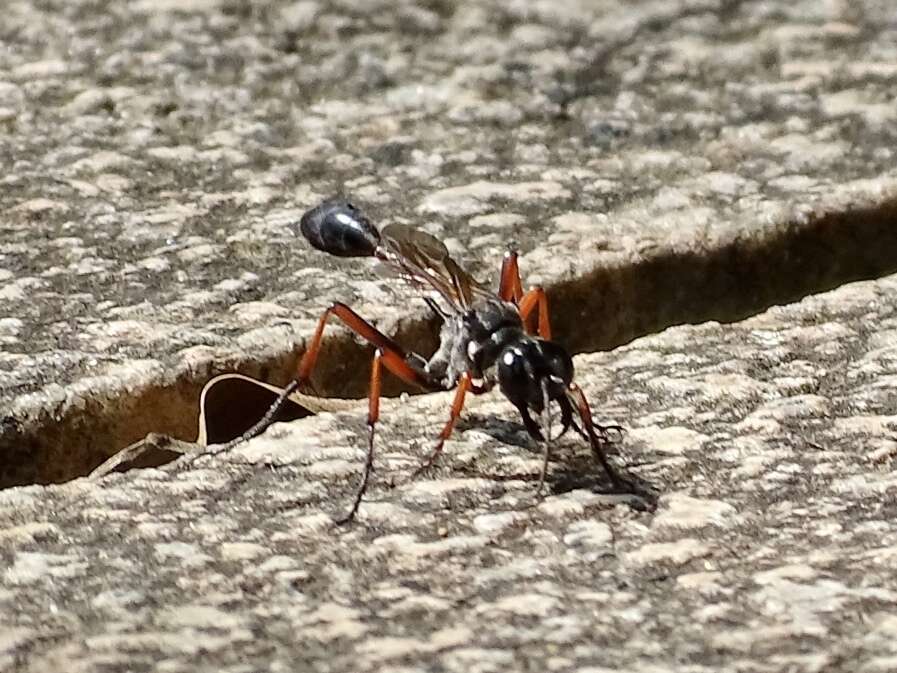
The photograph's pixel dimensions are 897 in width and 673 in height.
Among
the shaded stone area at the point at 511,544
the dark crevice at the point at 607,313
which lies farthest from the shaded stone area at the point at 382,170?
the shaded stone area at the point at 511,544

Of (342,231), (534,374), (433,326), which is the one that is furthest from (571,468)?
(342,231)

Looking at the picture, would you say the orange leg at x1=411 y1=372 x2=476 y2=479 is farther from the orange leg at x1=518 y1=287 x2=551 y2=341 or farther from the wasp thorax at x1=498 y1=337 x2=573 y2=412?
the orange leg at x1=518 y1=287 x2=551 y2=341

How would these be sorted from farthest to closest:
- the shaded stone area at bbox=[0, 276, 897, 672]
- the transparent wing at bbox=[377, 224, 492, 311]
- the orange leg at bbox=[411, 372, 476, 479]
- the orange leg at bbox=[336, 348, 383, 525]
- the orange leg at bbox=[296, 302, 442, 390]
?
the transparent wing at bbox=[377, 224, 492, 311]
the orange leg at bbox=[296, 302, 442, 390]
the orange leg at bbox=[411, 372, 476, 479]
the orange leg at bbox=[336, 348, 383, 525]
the shaded stone area at bbox=[0, 276, 897, 672]

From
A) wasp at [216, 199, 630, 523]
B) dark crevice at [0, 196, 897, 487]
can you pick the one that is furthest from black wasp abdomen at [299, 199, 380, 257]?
dark crevice at [0, 196, 897, 487]

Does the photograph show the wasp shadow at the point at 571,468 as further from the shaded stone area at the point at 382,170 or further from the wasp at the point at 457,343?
the shaded stone area at the point at 382,170

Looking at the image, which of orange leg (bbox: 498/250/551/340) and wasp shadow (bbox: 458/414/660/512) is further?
orange leg (bbox: 498/250/551/340)

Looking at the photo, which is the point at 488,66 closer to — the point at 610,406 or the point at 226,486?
the point at 610,406

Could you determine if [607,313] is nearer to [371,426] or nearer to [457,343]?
[457,343]

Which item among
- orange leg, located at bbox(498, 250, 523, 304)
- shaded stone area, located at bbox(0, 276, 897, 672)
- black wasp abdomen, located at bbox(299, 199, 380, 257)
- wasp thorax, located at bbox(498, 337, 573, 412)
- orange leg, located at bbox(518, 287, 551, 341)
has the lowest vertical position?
shaded stone area, located at bbox(0, 276, 897, 672)
